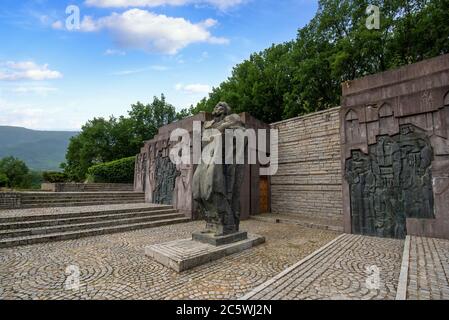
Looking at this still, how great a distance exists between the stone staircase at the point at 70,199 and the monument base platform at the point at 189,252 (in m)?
7.70

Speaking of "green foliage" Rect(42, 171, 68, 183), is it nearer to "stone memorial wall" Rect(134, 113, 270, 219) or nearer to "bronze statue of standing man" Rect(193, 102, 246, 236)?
"stone memorial wall" Rect(134, 113, 270, 219)

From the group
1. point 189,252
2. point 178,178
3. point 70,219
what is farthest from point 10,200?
point 189,252

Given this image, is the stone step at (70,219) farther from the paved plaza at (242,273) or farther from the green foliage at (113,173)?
the green foliage at (113,173)

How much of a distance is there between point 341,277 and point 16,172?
94.9 ft

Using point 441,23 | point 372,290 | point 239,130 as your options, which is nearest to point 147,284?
point 372,290

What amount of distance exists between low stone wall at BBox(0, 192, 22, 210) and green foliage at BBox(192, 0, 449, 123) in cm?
1431

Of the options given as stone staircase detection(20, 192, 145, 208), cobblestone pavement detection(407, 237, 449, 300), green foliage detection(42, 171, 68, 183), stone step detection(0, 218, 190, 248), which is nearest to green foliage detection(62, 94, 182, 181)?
green foliage detection(42, 171, 68, 183)

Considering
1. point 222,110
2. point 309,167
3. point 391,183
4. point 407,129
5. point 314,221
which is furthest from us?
point 309,167

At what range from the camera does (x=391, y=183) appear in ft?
23.0

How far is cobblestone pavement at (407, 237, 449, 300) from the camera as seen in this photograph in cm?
295

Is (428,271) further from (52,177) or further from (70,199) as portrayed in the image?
(52,177)

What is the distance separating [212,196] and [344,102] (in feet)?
18.6
